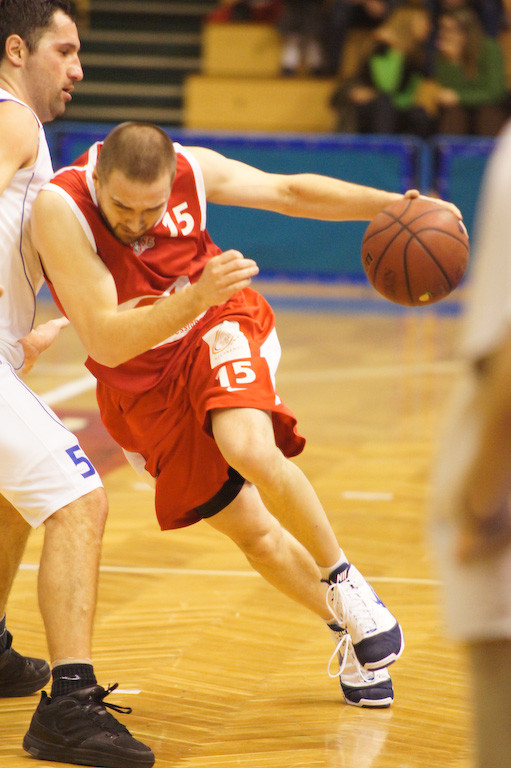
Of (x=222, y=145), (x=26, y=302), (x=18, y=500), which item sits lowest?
(x=222, y=145)

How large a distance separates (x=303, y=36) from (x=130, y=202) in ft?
38.2

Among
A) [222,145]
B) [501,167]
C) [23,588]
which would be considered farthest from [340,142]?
[501,167]

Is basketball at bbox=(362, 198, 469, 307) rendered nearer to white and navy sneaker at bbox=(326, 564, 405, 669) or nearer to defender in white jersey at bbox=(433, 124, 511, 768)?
white and navy sneaker at bbox=(326, 564, 405, 669)

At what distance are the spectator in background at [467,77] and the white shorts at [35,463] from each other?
10.6m

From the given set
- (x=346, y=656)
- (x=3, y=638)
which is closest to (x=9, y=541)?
(x=3, y=638)

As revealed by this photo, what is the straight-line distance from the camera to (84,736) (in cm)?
267

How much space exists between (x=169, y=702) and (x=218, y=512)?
0.55 metres

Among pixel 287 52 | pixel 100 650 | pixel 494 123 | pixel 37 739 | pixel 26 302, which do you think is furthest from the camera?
pixel 287 52

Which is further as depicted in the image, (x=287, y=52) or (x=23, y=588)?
(x=287, y=52)

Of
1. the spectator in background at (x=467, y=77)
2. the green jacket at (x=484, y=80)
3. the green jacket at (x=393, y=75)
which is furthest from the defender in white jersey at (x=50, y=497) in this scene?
the green jacket at (x=484, y=80)

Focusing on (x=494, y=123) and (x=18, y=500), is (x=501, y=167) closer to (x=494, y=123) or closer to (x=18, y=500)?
(x=18, y=500)

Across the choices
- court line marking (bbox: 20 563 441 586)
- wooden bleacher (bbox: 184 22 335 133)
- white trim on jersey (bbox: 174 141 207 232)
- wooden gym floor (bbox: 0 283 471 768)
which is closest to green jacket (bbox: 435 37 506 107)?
wooden bleacher (bbox: 184 22 335 133)

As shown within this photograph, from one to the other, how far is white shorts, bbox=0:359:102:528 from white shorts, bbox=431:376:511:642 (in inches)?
56.7

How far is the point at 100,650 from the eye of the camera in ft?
11.3
